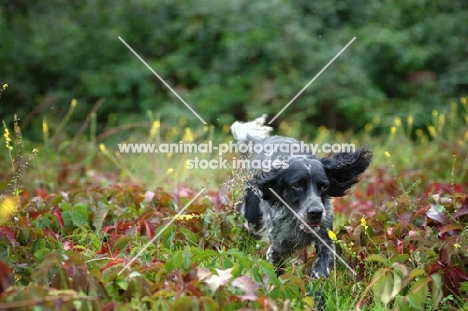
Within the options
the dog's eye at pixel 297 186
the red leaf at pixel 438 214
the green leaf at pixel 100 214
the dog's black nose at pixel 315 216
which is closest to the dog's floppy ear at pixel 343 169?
the dog's eye at pixel 297 186

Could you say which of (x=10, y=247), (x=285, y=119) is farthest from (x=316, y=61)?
(x=10, y=247)

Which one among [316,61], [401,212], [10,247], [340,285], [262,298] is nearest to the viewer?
[262,298]

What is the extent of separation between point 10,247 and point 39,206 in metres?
1.07

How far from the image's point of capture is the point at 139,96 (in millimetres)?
10727

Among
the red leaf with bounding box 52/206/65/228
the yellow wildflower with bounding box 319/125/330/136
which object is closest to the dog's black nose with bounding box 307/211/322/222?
the red leaf with bounding box 52/206/65/228

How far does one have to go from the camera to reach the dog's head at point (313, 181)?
3.70 metres

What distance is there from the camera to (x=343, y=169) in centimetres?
426

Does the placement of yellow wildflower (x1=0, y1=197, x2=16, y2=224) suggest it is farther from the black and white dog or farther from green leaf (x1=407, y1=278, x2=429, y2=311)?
green leaf (x1=407, y1=278, x2=429, y2=311)

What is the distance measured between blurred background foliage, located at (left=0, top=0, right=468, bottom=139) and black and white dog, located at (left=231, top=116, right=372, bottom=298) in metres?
5.34

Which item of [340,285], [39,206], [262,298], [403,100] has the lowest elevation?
[403,100]

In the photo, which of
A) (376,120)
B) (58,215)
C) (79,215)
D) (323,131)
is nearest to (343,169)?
(79,215)

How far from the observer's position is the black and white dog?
12.1 feet

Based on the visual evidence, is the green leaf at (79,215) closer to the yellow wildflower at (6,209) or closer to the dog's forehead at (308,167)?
the yellow wildflower at (6,209)

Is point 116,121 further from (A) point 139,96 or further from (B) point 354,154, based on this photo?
(B) point 354,154
